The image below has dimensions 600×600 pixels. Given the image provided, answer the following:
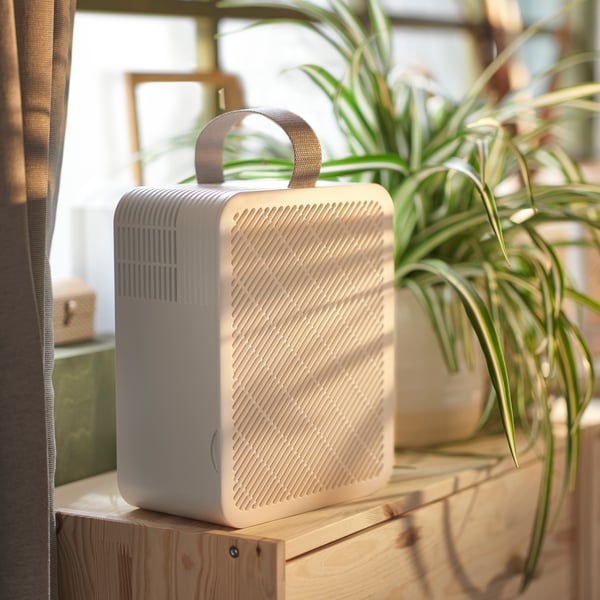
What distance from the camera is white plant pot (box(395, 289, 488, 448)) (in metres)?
1.58

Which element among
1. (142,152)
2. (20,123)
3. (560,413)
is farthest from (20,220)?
(560,413)

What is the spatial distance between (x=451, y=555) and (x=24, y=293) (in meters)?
0.66

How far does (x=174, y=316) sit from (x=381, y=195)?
11.7 inches

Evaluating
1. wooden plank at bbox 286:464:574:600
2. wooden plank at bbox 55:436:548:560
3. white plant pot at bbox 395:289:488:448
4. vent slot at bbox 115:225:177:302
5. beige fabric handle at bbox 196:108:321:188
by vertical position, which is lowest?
wooden plank at bbox 286:464:574:600

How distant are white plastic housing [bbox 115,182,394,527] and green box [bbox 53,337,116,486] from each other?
0.18 metres

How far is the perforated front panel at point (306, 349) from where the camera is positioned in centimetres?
116

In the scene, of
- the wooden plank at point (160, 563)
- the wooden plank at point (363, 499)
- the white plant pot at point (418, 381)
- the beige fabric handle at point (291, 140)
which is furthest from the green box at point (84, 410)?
the white plant pot at point (418, 381)

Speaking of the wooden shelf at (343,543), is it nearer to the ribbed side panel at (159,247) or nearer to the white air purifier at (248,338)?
the white air purifier at (248,338)

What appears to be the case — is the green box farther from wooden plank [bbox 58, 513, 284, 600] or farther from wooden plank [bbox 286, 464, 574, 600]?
wooden plank [bbox 286, 464, 574, 600]

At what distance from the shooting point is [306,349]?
123 cm

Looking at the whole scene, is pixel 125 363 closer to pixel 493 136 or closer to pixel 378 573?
pixel 378 573

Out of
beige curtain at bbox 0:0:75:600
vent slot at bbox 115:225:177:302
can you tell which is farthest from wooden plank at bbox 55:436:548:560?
vent slot at bbox 115:225:177:302

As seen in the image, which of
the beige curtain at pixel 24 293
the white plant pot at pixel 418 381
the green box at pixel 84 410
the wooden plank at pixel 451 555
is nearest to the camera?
the beige curtain at pixel 24 293

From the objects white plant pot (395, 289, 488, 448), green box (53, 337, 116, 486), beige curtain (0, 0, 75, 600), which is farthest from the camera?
white plant pot (395, 289, 488, 448)
